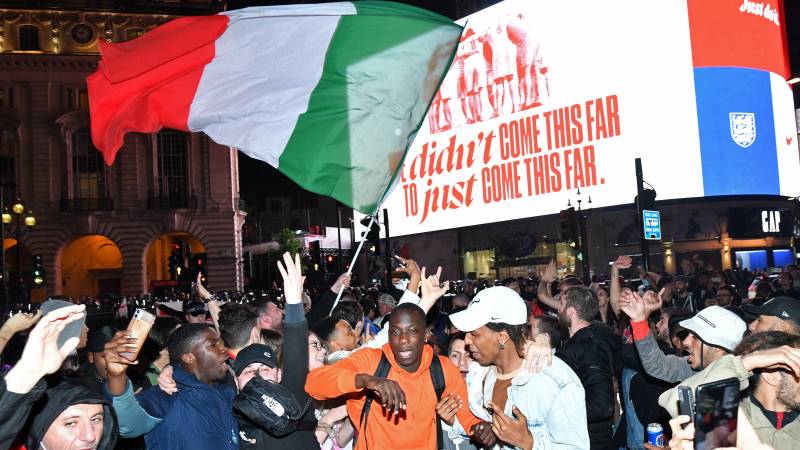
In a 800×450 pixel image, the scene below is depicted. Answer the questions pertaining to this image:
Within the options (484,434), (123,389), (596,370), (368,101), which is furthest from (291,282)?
(368,101)

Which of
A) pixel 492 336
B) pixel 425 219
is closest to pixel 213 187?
pixel 425 219

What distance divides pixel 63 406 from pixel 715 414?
110 inches

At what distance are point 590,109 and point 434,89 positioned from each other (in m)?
32.8

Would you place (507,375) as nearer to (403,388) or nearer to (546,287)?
(403,388)

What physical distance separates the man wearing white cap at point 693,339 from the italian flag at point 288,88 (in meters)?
3.30

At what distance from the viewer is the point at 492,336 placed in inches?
204

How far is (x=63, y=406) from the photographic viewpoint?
3656mm

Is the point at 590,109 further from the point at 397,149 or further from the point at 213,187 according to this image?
the point at 397,149

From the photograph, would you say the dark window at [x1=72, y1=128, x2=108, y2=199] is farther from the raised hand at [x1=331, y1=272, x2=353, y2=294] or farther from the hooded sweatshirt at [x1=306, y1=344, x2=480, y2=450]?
the hooded sweatshirt at [x1=306, y1=344, x2=480, y2=450]

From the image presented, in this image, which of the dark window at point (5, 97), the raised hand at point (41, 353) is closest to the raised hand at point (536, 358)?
the raised hand at point (41, 353)

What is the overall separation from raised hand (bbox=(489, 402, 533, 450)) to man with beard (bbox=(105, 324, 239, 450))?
1.63m

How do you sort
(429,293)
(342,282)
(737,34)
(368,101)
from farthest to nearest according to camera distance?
(737,34)
(368,101)
(342,282)
(429,293)

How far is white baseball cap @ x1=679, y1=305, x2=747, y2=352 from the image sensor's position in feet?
16.7

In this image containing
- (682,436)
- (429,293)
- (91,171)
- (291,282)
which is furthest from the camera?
(91,171)
